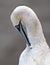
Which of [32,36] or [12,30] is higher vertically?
[32,36]

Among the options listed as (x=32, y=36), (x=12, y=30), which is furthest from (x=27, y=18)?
(x=12, y=30)

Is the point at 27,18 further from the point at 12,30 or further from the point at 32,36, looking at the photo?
the point at 12,30

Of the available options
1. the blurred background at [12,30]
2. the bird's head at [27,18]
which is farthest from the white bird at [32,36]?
the blurred background at [12,30]

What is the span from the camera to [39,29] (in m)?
0.53

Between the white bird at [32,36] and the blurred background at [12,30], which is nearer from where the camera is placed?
the white bird at [32,36]

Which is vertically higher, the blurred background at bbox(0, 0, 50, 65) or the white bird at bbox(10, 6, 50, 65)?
the white bird at bbox(10, 6, 50, 65)

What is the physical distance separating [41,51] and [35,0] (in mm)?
2696

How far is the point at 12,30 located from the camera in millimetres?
2633

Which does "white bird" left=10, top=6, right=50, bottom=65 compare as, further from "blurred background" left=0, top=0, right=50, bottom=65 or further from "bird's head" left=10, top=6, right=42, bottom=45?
"blurred background" left=0, top=0, right=50, bottom=65

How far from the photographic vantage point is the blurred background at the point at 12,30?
2.35 metres

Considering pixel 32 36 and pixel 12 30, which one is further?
pixel 12 30

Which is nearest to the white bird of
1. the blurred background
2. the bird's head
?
the bird's head

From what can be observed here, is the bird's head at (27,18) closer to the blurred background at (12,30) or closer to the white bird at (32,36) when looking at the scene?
the white bird at (32,36)

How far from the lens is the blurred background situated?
92.4 inches
